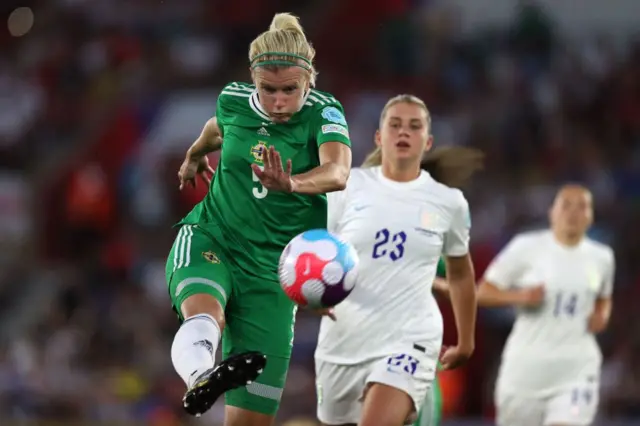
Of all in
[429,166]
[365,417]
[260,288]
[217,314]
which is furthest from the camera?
[429,166]

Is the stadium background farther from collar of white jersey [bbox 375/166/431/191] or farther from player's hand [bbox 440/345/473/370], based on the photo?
collar of white jersey [bbox 375/166/431/191]

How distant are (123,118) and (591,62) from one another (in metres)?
5.51

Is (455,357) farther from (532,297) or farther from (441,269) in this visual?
(532,297)

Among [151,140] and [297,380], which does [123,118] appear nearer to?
[151,140]

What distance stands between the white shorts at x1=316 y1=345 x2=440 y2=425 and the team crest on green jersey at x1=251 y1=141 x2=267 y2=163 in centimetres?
151

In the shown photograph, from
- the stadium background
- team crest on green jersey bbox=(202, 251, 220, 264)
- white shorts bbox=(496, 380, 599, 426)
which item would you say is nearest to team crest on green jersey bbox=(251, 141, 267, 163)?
team crest on green jersey bbox=(202, 251, 220, 264)

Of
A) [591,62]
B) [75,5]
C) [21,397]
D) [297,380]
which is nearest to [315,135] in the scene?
[297,380]

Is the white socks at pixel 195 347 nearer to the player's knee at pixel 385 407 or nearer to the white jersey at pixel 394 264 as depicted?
the player's knee at pixel 385 407

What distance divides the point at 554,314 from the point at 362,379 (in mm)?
3231

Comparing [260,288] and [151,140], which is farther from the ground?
[151,140]

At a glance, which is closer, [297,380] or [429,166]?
[429,166]

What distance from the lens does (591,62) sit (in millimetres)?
15094

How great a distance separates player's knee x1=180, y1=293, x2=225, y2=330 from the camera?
5449 millimetres

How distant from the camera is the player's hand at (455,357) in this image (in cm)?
707
